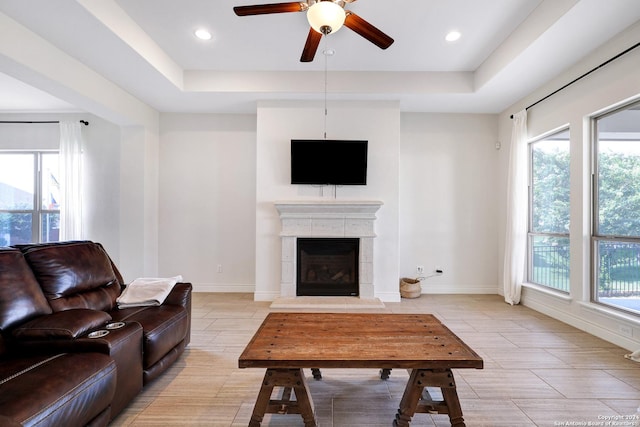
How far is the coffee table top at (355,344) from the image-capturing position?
1.62 metres

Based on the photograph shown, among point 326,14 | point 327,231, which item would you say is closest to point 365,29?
point 326,14

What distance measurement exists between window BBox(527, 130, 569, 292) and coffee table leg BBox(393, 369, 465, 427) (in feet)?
10.1

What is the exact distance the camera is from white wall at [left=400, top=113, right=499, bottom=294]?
510 centimetres

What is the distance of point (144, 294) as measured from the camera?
265cm

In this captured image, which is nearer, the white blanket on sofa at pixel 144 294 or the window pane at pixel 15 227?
the white blanket on sofa at pixel 144 294

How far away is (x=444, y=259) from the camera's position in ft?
16.8

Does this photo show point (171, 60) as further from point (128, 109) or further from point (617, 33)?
point (617, 33)

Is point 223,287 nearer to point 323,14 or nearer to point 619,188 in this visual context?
point 323,14

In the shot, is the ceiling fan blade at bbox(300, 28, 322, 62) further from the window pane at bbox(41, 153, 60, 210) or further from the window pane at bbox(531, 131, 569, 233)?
the window pane at bbox(41, 153, 60, 210)

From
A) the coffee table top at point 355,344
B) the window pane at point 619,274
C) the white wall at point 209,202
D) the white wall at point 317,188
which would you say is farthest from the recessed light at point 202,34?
the window pane at point 619,274

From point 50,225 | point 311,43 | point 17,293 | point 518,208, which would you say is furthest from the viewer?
point 50,225

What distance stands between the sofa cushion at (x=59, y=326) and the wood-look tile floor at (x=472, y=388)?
60cm

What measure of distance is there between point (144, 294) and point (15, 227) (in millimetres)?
4579

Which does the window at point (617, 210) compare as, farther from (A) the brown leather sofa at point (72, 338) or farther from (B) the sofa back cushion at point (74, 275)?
(B) the sofa back cushion at point (74, 275)
